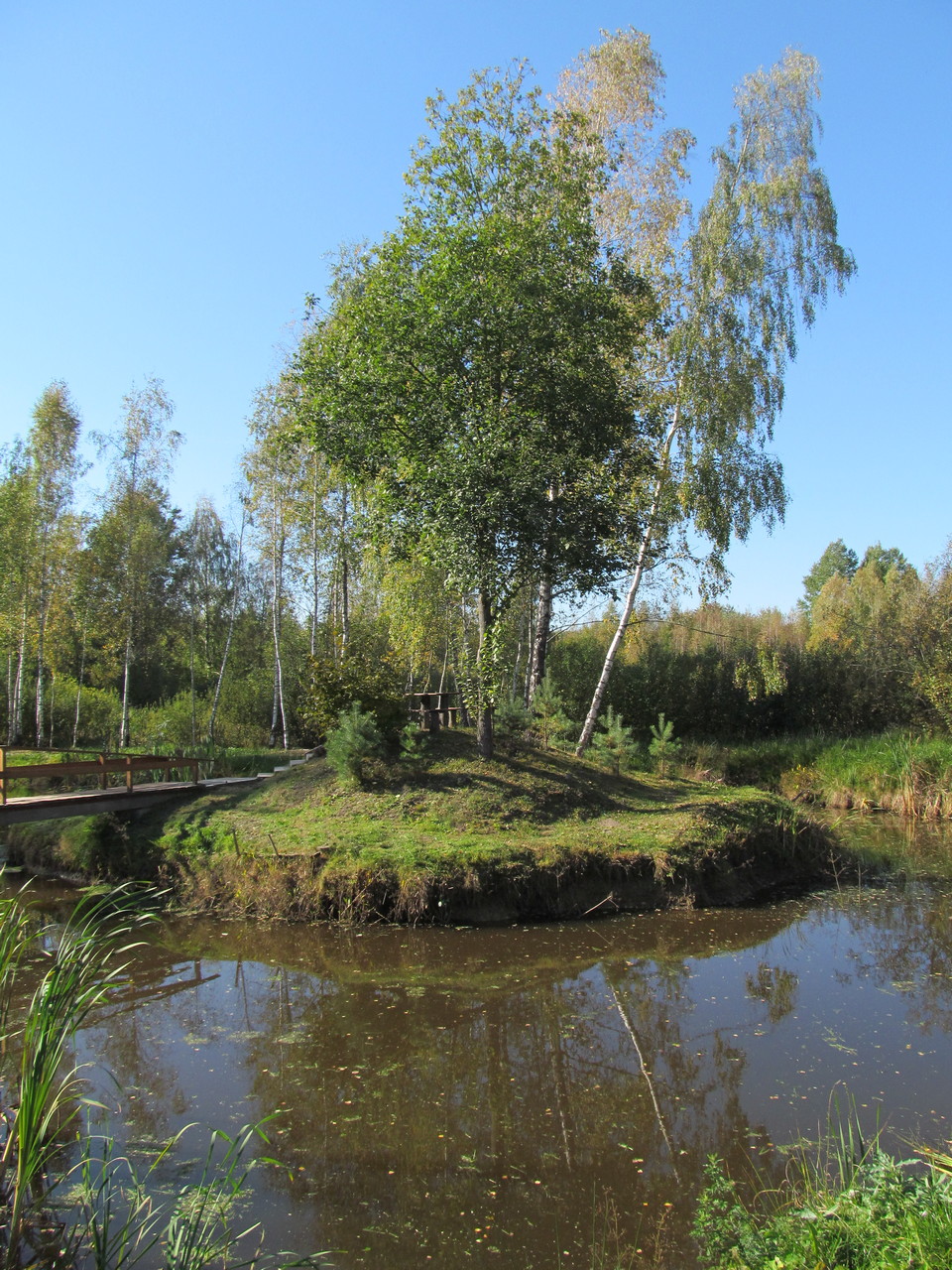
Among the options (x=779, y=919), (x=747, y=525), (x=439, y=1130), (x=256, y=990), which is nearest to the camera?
(x=439, y=1130)

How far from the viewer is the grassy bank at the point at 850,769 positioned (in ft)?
57.3

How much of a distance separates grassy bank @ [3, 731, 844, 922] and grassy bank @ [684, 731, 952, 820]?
5.65m

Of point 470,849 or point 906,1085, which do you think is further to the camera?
point 470,849

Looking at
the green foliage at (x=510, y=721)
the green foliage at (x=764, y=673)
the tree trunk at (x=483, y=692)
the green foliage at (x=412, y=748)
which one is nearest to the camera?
the tree trunk at (x=483, y=692)

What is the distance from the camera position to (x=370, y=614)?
27.1 meters

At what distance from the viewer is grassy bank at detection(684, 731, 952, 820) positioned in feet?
57.3

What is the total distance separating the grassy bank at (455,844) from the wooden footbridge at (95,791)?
396 mm

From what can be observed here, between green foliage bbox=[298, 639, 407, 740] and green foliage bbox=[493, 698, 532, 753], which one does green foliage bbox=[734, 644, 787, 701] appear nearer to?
green foliage bbox=[493, 698, 532, 753]

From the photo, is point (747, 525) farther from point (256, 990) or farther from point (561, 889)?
point (256, 990)

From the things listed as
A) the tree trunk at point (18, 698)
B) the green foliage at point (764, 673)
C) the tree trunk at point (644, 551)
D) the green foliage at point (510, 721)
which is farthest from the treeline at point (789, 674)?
the tree trunk at point (18, 698)

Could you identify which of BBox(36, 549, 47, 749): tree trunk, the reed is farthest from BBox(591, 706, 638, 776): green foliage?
BBox(36, 549, 47, 749): tree trunk

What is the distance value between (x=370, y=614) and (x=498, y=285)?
16277 mm

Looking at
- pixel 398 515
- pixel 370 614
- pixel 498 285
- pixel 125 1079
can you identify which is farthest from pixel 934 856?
pixel 370 614

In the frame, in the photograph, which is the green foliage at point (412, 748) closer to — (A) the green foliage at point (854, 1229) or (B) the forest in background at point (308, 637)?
(B) the forest in background at point (308, 637)
